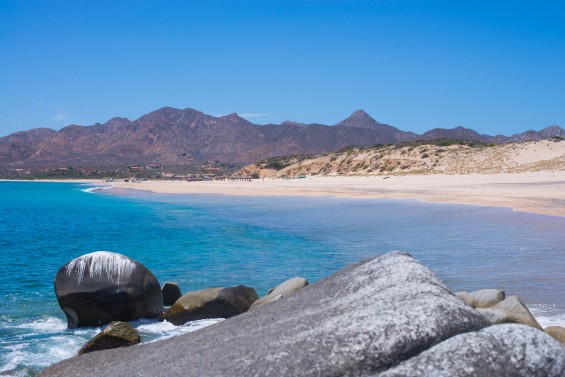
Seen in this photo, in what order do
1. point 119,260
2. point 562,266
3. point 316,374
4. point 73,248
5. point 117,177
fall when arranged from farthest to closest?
1. point 117,177
2. point 73,248
3. point 562,266
4. point 119,260
5. point 316,374

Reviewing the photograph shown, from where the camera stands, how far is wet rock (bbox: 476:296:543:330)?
7.61 m

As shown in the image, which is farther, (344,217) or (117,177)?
(117,177)

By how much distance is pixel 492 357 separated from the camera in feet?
11.6

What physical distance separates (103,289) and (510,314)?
23.3ft

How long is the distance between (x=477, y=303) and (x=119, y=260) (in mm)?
6413

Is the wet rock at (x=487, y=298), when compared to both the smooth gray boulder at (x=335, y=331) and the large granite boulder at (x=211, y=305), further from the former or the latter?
the smooth gray boulder at (x=335, y=331)

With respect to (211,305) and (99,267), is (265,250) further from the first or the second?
(99,267)

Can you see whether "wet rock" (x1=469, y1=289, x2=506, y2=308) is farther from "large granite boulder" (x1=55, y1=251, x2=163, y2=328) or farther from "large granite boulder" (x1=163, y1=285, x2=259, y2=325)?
"large granite boulder" (x1=55, y1=251, x2=163, y2=328)

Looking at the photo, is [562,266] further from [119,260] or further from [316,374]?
[316,374]

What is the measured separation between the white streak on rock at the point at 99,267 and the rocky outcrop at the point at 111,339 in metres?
1.94

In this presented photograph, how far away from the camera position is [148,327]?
11.1 meters

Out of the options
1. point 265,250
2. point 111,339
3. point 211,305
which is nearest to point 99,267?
point 211,305

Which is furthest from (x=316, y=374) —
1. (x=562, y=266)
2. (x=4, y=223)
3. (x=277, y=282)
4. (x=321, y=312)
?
(x=4, y=223)

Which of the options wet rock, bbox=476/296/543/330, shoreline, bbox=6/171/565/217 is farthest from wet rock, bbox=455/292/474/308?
shoreline, bbox=6/171/565/217
